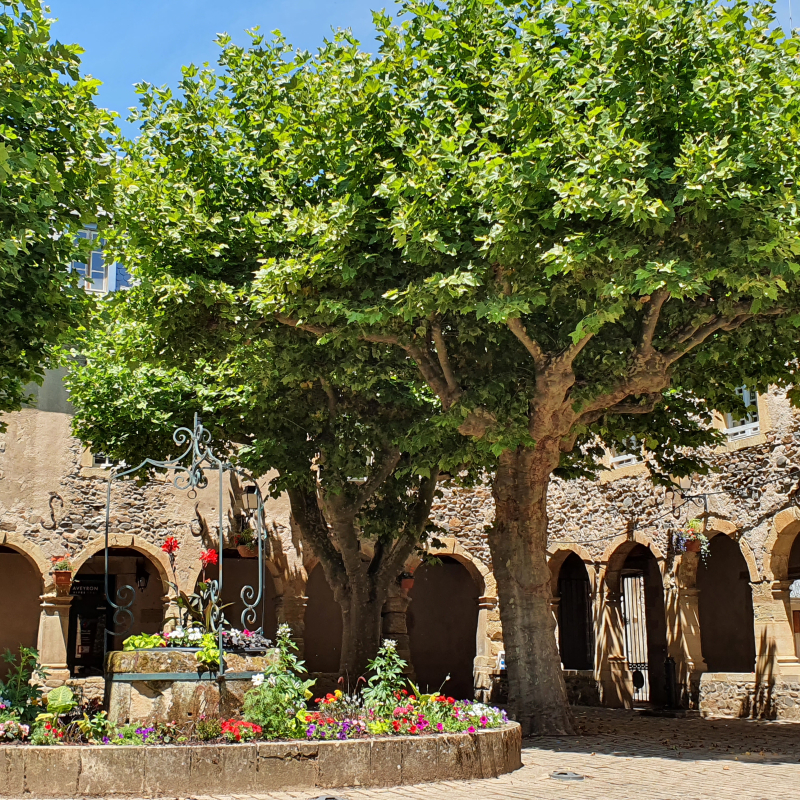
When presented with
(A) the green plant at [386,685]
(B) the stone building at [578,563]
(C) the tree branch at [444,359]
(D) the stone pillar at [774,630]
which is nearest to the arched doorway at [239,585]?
(B) the stone building at [578,563]

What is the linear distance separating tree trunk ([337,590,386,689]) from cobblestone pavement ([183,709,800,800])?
2990mm

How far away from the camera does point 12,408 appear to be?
9.77 metres

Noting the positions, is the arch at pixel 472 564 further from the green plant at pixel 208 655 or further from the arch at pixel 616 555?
the green plant at pixel 208 655

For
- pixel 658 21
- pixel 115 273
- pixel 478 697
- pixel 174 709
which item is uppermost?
pixel 115 273

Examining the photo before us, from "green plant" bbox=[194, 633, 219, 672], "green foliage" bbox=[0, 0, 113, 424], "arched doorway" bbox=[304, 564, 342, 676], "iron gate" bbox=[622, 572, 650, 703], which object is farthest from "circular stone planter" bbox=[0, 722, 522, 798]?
"arched doorway" bbox=[304, 564, 342, 676]

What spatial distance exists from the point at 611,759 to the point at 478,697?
9.46 metres

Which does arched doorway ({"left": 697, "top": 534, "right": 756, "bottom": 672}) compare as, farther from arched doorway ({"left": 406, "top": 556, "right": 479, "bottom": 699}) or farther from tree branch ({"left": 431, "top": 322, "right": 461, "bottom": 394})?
tree branch ({"left": 431, "top": 322, "right": 461, "bottom": 394})

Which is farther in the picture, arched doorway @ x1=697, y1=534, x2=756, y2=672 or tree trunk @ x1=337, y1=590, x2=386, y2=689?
arched doorway @ x1=697, y1=534, x2=756, y2=672

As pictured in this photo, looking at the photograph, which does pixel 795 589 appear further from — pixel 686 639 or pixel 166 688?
pixel 166 688

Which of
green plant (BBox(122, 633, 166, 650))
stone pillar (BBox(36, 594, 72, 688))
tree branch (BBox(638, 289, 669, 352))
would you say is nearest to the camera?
green plant (BBox(122, 633, 166, 650))

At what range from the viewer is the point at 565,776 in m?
8.02

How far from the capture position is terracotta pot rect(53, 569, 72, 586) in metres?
16.8

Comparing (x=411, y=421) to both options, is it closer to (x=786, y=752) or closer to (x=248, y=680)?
(x=248, y=680)

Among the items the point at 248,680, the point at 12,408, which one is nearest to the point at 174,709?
the point at 248,680
